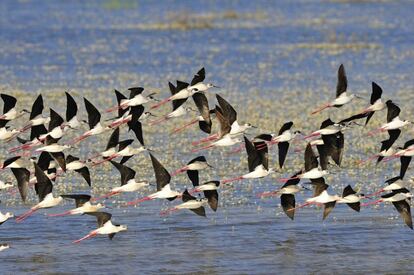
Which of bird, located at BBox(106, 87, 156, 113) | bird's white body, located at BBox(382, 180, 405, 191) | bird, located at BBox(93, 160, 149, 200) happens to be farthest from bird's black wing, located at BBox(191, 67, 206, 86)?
bird's white body, located at BBox(382, 180, 405, 191)

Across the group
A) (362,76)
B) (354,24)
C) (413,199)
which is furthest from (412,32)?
(413,199)

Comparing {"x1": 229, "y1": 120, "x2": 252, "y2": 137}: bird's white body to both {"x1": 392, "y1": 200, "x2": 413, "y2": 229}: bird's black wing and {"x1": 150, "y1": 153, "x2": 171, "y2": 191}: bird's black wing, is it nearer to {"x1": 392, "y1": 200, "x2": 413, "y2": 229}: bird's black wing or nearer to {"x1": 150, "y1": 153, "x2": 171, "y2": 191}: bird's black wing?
{"x1": 150, "y1": 153, "x2": 171, "y2": 191}: bird's black wing

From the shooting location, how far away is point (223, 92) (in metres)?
26.0

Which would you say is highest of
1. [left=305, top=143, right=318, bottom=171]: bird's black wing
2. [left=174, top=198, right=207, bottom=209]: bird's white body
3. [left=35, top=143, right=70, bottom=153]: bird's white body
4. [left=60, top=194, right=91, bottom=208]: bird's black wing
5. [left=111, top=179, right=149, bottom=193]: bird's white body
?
[left=35, top=143, right=70, bottom=153]: bird's white body

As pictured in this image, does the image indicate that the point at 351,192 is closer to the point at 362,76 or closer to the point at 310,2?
the point at 362,76

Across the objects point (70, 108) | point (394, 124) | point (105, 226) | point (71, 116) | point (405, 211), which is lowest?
point (405, 211)

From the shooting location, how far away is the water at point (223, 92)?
12.3 meters

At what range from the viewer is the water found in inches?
486

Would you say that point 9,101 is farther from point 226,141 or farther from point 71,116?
point 226,141

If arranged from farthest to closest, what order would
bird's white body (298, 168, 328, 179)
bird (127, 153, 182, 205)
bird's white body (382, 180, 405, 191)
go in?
1. bird's white body (382, 180, 405, 191)
2. bird's white body (298, 168, 328, 179)
3. bird (127, 153, 182, 205)

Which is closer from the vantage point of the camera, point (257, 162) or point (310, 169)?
point (310, 169)

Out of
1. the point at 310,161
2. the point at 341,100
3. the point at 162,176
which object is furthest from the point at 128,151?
the point at 341,100

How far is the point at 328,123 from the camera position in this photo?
13828 millimetres

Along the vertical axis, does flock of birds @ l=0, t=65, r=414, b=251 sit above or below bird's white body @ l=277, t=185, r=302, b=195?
above
